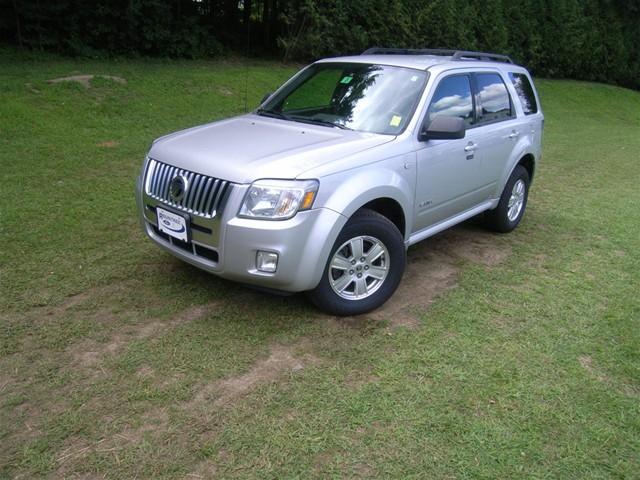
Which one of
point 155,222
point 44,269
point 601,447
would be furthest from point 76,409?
point 601,447

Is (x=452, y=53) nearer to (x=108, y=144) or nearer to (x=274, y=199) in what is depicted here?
(x=274, y=199)

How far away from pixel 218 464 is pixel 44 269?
8.23 feet

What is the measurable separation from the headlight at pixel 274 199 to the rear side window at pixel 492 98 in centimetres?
231

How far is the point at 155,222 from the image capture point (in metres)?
3.90

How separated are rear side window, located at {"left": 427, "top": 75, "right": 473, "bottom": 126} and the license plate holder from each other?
1984 mm

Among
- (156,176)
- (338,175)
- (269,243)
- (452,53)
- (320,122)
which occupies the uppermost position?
(452,53)

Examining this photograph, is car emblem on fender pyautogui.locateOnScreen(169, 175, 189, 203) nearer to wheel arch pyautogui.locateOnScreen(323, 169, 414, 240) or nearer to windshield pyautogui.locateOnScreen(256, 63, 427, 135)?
wheel arch pyautogui.locateOnScreen(323, 169, 414, 240)

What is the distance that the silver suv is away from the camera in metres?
3.37

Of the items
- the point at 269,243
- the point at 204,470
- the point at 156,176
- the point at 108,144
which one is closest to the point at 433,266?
the point at 269,243

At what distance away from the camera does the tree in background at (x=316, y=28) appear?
527 inches

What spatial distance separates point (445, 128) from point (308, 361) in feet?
6.33

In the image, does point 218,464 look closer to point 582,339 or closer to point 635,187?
point 582,339

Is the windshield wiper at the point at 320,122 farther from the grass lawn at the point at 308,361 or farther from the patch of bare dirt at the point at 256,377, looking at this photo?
the patch of bare dirt at the point at 256,377

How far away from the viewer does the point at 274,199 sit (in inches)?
131
